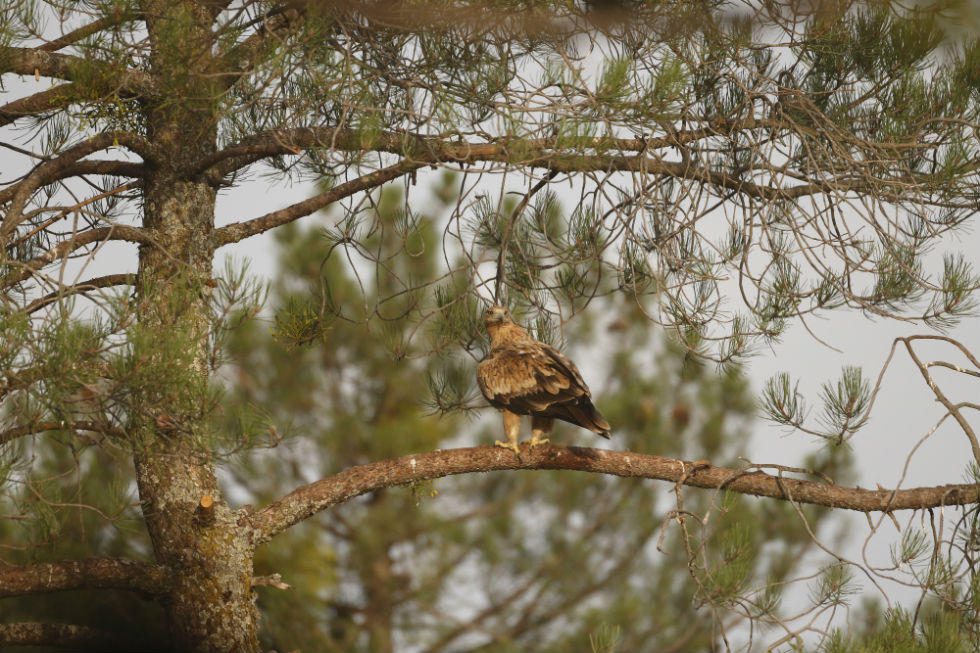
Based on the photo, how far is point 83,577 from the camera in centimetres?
363

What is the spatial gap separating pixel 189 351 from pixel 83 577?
3.86 feet

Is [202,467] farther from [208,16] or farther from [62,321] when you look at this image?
[208,16]

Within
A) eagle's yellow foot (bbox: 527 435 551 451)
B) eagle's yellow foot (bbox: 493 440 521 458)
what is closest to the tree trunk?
eagle's yellow foot (bbox: 493 440 521 458)

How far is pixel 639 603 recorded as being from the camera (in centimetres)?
710

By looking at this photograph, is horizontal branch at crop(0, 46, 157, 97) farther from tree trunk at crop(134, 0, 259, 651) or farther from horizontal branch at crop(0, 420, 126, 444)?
horizontal branch at crop(0, 420, 126, 444)

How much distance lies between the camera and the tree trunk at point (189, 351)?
3.20 meters

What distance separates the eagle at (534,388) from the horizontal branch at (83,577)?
4.86 ft

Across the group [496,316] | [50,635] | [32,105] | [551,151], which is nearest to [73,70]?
[32,105]

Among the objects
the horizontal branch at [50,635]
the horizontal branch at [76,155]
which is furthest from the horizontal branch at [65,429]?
the horizontal branch at [50,635]

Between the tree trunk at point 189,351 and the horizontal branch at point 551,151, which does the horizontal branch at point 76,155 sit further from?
the horizontal branch at point 551,151

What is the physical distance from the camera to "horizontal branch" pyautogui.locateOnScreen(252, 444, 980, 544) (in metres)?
3.67

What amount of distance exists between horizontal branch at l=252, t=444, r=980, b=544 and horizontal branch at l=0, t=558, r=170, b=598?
0.43 meters

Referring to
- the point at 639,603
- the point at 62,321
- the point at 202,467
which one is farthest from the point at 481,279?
the point at 639,603

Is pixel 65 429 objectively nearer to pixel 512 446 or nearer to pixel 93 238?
pixel 93 238
